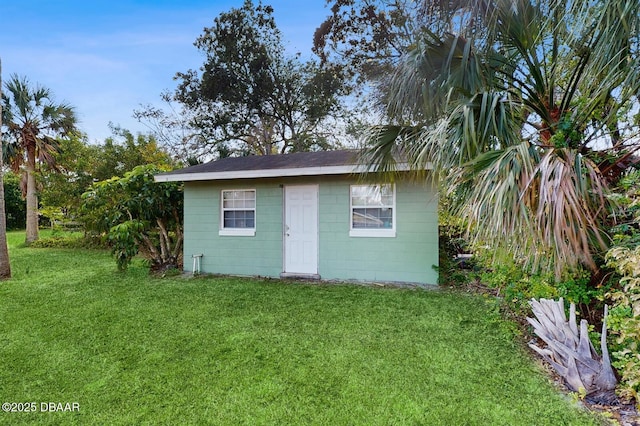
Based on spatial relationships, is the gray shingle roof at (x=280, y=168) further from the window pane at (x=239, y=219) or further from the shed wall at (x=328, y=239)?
the window pane at (x=239, y=219)

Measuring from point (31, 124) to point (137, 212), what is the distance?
27.2ft

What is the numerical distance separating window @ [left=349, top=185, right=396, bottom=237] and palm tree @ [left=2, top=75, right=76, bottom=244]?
40.6ft

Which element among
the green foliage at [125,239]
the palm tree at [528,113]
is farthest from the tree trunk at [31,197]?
the palm tree at [528,113]

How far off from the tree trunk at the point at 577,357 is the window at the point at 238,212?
5643 millimetres

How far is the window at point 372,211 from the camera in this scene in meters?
6.33

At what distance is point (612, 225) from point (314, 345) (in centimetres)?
→ 312

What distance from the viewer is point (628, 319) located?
2.21m

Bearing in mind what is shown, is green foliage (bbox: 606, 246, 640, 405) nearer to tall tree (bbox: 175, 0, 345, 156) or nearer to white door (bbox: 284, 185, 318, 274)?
Answer: white door (bbox: 284, 185, 318, 274)

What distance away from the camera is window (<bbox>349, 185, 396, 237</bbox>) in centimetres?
633

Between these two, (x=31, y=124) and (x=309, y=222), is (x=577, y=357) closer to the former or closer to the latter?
(x=309, y=222)

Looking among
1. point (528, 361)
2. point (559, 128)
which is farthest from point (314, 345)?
point (559, 128)

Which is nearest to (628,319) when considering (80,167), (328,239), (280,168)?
(328,239)

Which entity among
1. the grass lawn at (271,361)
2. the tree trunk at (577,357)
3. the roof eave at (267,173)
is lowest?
the grass lawn at (271,361)

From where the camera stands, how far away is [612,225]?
2961 mm
